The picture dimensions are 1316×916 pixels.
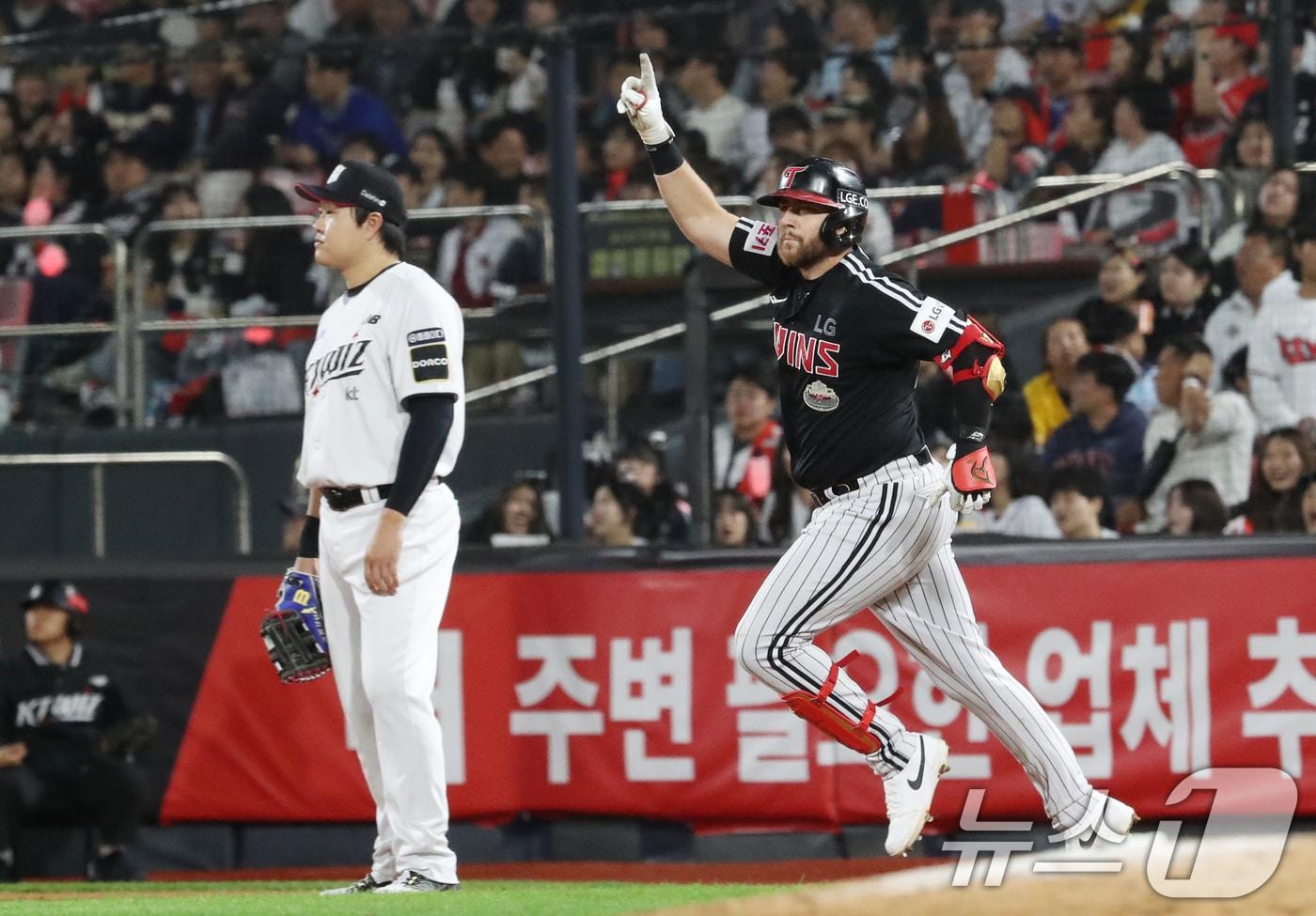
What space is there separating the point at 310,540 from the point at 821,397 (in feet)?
5.14

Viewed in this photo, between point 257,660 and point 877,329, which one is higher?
point 877,329

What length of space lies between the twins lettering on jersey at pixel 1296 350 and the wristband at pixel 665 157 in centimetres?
327

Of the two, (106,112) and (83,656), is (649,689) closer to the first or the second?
(83,656)

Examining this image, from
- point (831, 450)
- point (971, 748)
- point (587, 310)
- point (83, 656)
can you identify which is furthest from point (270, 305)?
point (831, 450)

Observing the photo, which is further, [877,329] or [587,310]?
[587,310]

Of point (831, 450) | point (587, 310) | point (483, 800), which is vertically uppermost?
point (587, 310)

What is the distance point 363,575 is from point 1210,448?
365cm

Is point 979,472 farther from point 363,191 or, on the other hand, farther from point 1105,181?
point 1105,181

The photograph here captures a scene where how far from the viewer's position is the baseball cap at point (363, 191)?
5441 millimetres

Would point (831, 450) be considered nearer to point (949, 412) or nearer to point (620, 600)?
point (620, 600)

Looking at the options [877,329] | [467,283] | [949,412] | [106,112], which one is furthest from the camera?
[106,112]

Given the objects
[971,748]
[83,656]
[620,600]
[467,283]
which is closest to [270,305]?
[467,283]

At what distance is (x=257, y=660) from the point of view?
291 inches

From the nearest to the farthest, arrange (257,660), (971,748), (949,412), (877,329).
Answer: (877,329) → (971,748) → (257,660) → (949,412)
